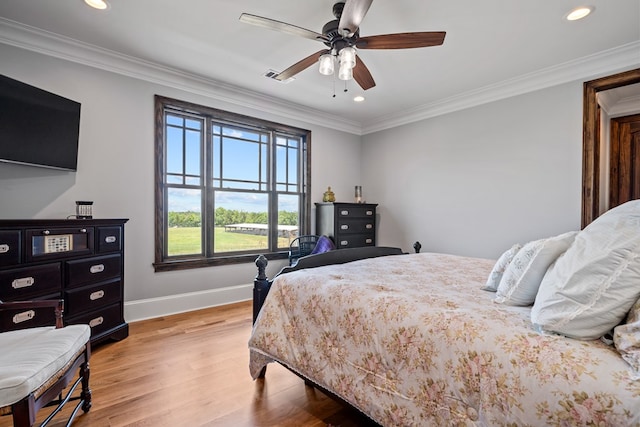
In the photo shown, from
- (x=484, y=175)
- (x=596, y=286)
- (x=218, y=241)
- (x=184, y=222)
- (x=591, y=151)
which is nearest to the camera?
(x=596, y=286)

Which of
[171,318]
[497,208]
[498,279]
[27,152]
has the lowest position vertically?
[171,318]

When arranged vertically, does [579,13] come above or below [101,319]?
above

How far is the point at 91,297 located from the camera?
99.9 inches

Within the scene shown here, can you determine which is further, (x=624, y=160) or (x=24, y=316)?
(x=624, y=160)

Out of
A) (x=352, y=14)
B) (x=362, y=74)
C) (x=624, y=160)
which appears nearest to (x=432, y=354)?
Answer: (x=352, y=14)

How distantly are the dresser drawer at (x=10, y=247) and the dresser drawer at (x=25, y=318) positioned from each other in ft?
1.06

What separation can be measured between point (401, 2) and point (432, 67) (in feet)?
3.77

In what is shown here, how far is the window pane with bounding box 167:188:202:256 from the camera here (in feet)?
11.6

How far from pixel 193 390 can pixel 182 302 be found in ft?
5.62

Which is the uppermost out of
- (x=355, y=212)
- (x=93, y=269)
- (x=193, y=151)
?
(x=193, y=151)

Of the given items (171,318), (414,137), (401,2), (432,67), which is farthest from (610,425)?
(414,137)

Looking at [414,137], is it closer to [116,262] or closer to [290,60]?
[290,60]

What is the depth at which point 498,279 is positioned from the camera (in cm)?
160

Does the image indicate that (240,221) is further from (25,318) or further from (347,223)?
(25,318)
